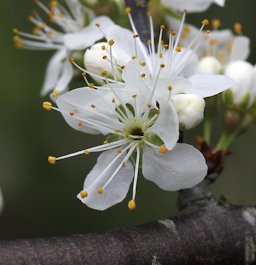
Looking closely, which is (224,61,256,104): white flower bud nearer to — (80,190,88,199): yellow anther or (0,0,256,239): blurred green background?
(80,190,88,199): yellow anther

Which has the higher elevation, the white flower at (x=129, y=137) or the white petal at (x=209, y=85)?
the white petal at (x=209, y=85)

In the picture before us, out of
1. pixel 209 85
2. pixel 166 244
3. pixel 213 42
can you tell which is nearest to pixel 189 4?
pixel 213 42

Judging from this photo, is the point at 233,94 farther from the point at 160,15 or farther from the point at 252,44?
the point at 252,44

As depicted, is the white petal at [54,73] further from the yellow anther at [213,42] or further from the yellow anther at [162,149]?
the yellow anther at [162,149]

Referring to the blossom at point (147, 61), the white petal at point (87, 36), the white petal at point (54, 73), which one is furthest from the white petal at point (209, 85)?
Answer: the white petal at point (54, 73)

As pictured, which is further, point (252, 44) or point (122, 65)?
point (252, 44)

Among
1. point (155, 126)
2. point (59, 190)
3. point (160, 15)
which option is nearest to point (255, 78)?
point (160, 15)
